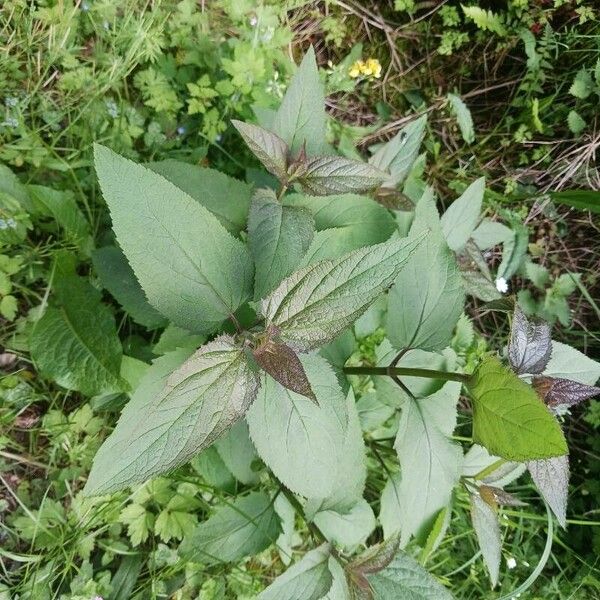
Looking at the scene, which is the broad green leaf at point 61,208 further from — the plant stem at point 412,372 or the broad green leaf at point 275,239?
the plant stem at point 412,372

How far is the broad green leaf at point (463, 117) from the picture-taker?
240cm

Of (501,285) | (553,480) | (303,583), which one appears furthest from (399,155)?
(303,583)

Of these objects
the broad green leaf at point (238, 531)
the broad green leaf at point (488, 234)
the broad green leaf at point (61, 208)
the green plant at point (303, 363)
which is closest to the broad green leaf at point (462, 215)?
the green plant at point (303, 363)

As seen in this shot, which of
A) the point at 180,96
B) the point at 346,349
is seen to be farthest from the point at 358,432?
the point at 180,96

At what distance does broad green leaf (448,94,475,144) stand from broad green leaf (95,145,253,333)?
5.11ft

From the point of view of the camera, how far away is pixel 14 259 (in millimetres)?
1832

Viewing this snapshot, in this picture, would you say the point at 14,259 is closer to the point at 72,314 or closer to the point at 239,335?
the point at 72,314

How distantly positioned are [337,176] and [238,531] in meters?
1.06

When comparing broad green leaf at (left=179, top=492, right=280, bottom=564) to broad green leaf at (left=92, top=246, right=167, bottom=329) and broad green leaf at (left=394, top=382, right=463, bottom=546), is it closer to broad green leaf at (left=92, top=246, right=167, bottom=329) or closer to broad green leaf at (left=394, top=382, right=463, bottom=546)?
broad green leaf at (left=394, top=382, right=463, bottom=546)

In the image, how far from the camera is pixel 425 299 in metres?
1.38

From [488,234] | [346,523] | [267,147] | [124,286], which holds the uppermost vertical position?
[267,147]

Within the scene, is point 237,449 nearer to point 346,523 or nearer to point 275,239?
point 346,523

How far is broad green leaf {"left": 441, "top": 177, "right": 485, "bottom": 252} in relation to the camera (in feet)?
6.23

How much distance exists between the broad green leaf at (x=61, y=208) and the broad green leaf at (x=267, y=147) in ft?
2.36
